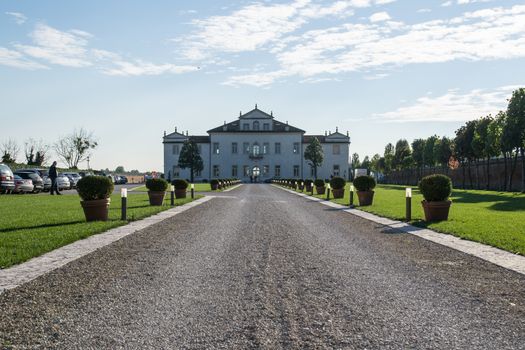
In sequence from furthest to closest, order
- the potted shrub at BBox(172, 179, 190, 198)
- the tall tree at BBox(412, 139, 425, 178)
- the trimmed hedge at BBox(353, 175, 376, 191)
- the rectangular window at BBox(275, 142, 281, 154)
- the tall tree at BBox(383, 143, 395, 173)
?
1. the tall tree at BBox(383, 143, 395, 173)
2. the rectangular window at BBox(275, 142, 281, 154)
3. the tall tree at BBox(412, 139, 425, 178)
4. the potted shrub at BBox(172, 179, 190, 198)
5. the trimmed hedge at BBox(353, 175, 376, 191)

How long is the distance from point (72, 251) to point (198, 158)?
3523 inches

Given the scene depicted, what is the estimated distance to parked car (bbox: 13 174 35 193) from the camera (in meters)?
35.3

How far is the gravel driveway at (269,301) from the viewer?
454cm

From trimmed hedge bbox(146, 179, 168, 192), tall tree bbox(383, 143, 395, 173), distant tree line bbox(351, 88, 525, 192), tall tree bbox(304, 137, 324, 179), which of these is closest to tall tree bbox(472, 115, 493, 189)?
distant tree line bbox(351, 88, 525, 192)

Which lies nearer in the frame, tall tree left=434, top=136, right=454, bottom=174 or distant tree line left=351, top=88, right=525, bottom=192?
distant tree line left=351, top=88, right=525, bottom=192

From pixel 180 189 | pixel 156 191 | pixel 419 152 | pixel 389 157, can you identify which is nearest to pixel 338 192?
pixel 180 189

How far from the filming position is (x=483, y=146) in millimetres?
54344

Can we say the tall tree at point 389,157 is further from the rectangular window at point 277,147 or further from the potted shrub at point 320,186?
the potted shrub at point 320,186

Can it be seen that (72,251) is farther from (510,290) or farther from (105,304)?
(510,290)

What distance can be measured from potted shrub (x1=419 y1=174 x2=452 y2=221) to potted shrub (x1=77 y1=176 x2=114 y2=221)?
30.6 feet

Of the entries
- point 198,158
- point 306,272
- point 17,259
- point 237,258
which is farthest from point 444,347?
point 198,158

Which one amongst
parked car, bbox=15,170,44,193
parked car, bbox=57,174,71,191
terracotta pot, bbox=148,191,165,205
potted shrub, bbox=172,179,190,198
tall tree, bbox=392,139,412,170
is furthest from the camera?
tall tree, bbox=392,139,412,170

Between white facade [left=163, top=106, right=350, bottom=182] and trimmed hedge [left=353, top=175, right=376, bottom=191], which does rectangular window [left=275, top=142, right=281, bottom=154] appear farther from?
trimmed hedge [left=353, top=175, right=376, bottom=191]

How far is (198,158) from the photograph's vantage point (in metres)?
98.8
